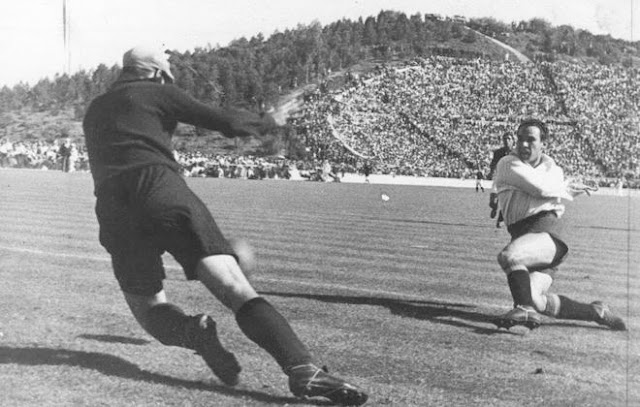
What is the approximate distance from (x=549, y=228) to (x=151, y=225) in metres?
3.44

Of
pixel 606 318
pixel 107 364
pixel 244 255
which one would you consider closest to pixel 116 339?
pixel 107 364

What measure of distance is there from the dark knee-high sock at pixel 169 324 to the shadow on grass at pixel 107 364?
7.6 inches

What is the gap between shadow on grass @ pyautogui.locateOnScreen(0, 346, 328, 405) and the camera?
4.18 meters

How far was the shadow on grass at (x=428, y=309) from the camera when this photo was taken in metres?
6.37

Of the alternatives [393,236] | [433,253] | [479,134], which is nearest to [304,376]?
[433,253]

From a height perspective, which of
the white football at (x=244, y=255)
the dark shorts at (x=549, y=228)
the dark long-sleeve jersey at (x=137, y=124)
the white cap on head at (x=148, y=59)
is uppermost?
the white cap on head at (x=148, y=59)

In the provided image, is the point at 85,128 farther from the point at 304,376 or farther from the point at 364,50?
the point at 364,50

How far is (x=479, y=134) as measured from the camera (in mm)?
76500

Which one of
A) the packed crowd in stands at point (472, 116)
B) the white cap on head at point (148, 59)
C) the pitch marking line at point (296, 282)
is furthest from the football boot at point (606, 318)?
the packed crowd in stands at point (472, 116)

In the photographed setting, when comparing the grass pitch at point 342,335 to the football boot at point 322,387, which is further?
the grass pitch at point 342,335

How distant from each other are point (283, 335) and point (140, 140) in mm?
1227

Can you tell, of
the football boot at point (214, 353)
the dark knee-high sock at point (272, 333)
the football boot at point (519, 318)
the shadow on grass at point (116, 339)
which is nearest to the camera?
the dark knee-high sock at point (272, 333)

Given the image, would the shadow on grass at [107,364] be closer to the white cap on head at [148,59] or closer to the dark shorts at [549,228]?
the white cap on head at [148,59]

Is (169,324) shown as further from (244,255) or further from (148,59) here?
(148,59)
